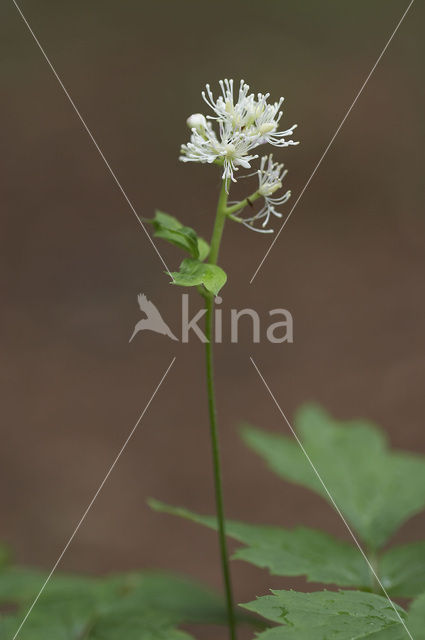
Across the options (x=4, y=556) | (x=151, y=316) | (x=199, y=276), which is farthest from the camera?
(x=151, y=316)

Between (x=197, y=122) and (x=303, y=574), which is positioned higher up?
(x=197, y=122)

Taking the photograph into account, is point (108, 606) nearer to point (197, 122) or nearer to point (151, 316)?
point (151, 316)

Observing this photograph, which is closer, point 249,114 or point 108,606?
point 249,114

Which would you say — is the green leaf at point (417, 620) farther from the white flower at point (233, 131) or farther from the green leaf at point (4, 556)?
the green leaf at point (4, 556)

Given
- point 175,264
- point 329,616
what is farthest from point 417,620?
point 175,264

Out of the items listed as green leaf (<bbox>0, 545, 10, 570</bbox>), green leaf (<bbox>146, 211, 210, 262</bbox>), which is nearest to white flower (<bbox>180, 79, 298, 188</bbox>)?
green leaf (<bbox>146, 211, 210, 262</bbox>)

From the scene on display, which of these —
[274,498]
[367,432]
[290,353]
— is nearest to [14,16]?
[290,353]

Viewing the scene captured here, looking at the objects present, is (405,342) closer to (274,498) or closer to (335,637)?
(274,498)
